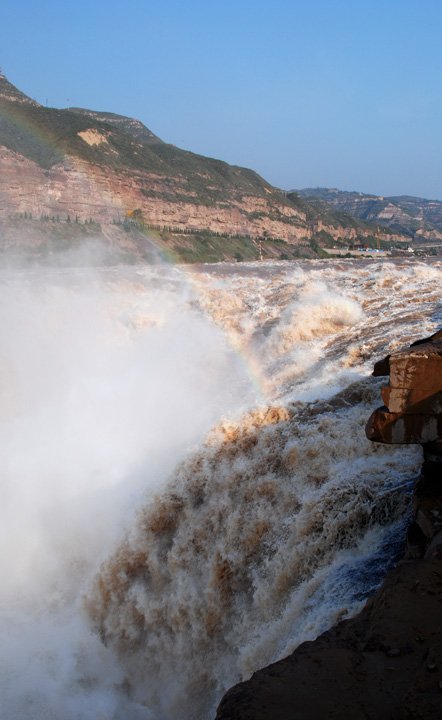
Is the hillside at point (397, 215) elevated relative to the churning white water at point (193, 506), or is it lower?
elevated

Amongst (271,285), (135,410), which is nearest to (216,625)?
(135,410)

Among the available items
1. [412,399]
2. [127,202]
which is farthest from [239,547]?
[127,202]

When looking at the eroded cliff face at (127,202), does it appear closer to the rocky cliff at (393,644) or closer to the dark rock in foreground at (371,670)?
the rocky cliff at (393,644)

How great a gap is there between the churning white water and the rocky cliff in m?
0.60

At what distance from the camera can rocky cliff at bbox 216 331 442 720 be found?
2818 mm

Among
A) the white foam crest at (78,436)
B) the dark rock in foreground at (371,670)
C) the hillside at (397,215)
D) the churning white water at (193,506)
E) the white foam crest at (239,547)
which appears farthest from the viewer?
the hillside at (397,215)

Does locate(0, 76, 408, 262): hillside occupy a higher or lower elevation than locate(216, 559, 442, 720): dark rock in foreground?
higher

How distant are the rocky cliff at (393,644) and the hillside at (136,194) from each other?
3599cm

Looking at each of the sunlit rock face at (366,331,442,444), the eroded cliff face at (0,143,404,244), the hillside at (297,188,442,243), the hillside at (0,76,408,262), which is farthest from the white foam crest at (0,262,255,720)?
the hillside at (297,188,442,243)

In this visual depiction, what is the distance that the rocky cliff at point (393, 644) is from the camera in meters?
2.82

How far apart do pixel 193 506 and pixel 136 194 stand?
55.7 meters

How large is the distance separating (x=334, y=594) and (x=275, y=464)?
226 cm

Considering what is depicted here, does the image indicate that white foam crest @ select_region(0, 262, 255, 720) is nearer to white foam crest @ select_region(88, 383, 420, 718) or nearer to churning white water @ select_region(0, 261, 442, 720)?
churning white water @ select_region(0, 261, 442, 720)

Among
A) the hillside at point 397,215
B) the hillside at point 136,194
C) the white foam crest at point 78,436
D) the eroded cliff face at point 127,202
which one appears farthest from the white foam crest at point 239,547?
the hillside at point 397,215
